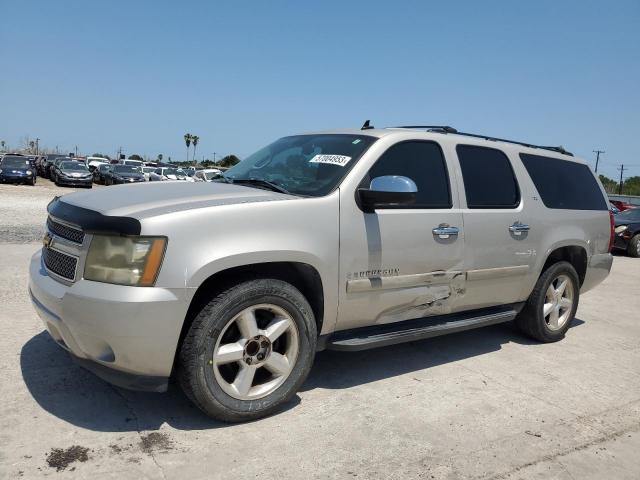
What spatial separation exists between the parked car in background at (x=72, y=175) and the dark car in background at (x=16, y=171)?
1363 millimetres

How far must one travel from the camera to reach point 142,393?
336 cm

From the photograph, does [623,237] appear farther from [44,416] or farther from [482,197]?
[44,416]

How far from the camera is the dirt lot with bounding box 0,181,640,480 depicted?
8.71ft

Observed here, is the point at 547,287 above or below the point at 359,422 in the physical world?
above

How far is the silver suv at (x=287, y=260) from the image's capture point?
2.71m

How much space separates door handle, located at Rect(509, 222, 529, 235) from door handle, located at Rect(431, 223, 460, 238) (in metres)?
0.75

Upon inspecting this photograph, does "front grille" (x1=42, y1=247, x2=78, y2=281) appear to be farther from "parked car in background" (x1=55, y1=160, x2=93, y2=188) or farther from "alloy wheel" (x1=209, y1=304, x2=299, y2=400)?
"parked car in background" (x1=55, y1=160, x2=93, y2=188)

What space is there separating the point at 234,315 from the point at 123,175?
29358 mm

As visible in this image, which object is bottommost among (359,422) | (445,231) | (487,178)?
(359,422)

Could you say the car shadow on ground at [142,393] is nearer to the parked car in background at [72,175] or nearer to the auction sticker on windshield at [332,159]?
the auction sticker on windshield at [332,159]

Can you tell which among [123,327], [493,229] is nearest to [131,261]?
[123,327]

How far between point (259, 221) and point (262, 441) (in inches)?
48.6

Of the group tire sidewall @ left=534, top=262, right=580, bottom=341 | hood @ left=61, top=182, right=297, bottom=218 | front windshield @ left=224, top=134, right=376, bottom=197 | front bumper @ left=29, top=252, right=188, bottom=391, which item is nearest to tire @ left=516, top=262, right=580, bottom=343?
tire sidewall @ left=534, top=262, right=580, bottom=341

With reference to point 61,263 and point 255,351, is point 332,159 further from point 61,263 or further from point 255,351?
point 61,263
